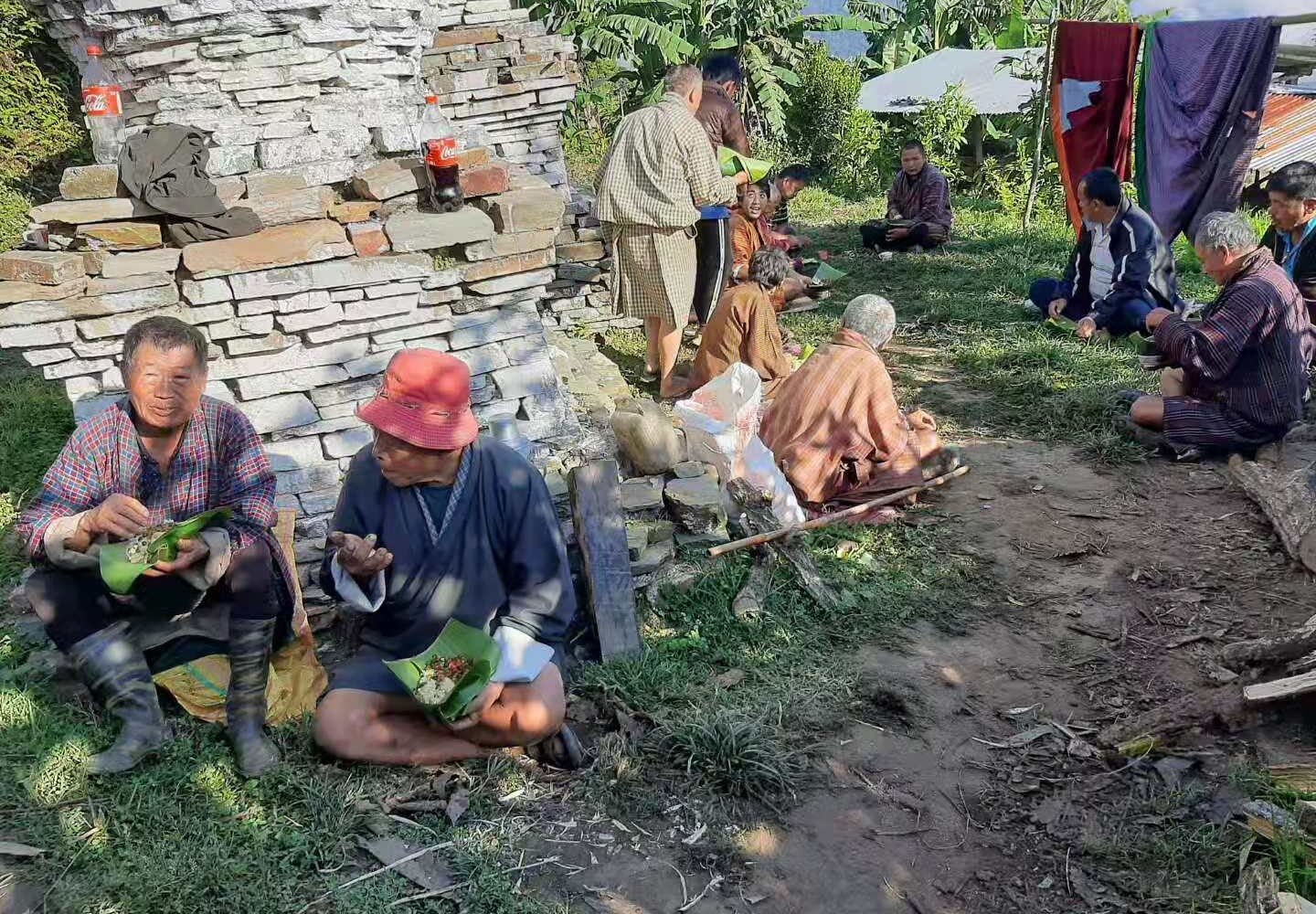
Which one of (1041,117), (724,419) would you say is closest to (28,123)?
(724,419)

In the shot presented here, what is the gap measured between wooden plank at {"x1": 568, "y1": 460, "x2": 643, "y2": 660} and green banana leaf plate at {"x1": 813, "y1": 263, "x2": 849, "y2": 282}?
18.4ft

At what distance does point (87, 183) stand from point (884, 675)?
12.1ft

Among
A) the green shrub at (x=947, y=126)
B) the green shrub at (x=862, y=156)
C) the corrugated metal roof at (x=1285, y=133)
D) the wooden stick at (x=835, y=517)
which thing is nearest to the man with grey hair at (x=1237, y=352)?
the wooden stick at (x=835, y=517)

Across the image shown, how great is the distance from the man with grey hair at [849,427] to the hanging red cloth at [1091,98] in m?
4.06

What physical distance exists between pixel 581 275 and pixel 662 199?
1.35m

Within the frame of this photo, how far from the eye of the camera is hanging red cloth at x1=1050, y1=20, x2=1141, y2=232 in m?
7.98

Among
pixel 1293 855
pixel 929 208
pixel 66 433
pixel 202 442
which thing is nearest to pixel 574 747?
pixel 202 442

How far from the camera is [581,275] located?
742 cm

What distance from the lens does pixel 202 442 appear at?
10.7 ft

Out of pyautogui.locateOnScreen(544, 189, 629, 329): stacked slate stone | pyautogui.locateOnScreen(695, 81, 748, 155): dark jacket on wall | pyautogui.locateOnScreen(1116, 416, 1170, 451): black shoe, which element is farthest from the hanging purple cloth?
pyautogui.locateOnScreen(544, 189, 629, 329): stacked slate stone

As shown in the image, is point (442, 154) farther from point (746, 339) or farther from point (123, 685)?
point (123, 685)

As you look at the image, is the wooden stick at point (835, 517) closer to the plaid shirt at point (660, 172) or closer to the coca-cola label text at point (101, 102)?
the plaid shirt at point (660, 172)

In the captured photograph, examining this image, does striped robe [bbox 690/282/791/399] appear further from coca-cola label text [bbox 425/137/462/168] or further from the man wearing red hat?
the man wearing red hat

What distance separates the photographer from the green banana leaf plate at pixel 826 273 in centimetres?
895
